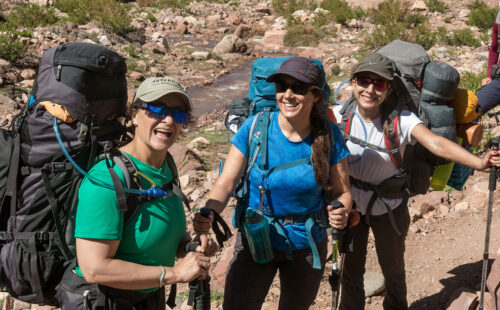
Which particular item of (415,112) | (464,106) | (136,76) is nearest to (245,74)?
(136,76)

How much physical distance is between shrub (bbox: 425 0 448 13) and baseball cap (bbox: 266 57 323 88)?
64.8ft

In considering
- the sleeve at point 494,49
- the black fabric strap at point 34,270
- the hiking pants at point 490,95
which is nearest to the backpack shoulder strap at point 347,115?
the black fabric strap at point 34,270

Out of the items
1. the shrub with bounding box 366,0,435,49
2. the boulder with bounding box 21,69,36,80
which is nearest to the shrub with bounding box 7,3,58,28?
the boulder with bounding box 21,69,36,80

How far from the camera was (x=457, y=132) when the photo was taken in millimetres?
3314

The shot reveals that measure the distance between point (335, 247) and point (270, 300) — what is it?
57.9 inches

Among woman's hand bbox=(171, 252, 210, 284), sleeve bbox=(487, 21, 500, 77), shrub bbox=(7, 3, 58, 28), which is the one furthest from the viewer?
shrub bbox=(7, 3, 58, 28)

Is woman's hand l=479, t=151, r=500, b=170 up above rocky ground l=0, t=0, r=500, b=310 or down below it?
above

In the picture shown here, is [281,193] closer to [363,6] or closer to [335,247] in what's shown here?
[335,247]

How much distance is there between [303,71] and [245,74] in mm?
13316

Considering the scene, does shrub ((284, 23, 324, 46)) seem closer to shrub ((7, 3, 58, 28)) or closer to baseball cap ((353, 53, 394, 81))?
shrub ((7, 3, 58, 28))

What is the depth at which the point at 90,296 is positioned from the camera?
79.9 inches

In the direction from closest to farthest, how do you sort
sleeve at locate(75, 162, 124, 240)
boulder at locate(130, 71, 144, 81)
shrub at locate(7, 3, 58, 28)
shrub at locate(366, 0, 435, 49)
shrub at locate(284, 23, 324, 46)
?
sleeve at locate(75, 162, 124, 240) < boulder at locate(130, 71, 144, 81) < shrub at locate(366, 0, 435, 49) < shrub at locate(7, 3, 58, 28) < shrub at locate(284, 23, 324, 46)

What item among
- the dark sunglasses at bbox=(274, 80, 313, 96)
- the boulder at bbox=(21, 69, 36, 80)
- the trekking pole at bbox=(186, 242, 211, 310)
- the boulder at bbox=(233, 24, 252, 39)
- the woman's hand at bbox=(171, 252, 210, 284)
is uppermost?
the dark sunglasses at bbox=(274, 80, 313, 96)

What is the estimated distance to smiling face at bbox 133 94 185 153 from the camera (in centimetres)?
209
